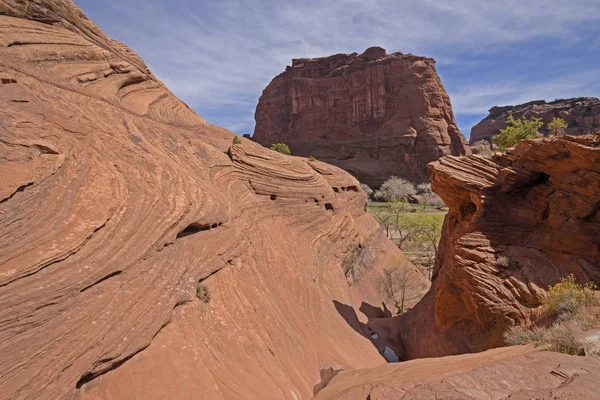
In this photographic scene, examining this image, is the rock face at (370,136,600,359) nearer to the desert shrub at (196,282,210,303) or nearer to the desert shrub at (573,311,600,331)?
the desert shrub at (573,311,600,331)

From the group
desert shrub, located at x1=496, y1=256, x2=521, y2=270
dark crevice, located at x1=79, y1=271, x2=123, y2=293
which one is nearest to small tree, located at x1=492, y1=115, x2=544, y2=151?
desert shrub, located at x1=496, y1=256, x2=521, y2=270

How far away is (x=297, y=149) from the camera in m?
87.4

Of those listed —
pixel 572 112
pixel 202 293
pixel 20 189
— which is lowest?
pixel 202 293

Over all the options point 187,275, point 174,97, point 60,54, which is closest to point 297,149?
→ point 174,97

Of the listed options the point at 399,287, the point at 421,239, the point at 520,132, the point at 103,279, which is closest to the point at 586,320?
the point at 103,279

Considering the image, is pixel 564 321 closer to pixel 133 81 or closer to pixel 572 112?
pixel 133 81

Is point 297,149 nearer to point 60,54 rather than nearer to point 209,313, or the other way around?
point 60,54

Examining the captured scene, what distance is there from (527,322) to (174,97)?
1996 cm

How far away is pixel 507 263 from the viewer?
1178 centimetres

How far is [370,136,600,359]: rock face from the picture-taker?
11000 mm

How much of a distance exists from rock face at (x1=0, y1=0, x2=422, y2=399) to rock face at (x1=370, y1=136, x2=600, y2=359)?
3.87 meters

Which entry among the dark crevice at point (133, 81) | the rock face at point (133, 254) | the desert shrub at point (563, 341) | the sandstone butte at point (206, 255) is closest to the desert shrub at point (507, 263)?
the sandstone butte at point (206, 255)

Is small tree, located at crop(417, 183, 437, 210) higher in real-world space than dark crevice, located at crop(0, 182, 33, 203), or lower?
lower

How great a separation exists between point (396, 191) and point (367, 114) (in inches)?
1153
